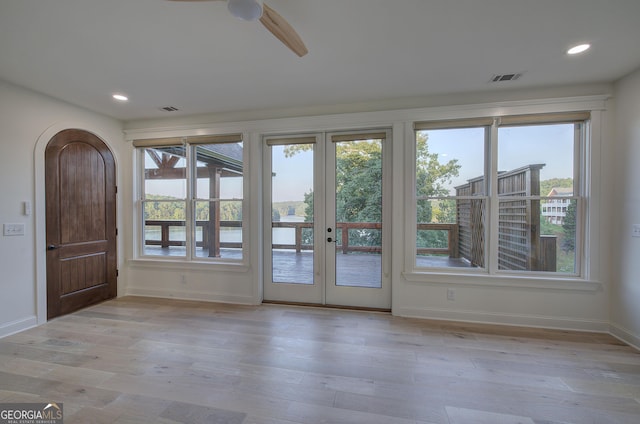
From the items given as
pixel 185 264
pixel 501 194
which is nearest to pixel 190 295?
pixel 185 264

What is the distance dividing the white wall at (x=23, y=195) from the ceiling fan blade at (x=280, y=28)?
125 inches

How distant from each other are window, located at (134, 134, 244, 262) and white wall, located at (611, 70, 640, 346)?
426 centimetres

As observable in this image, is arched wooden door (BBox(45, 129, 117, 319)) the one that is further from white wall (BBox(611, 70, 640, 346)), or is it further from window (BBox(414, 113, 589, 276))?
white wall (BBox(611, 70, 640, 346))

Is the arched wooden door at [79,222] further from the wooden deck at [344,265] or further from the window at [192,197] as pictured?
the wooden deck at [344,265]

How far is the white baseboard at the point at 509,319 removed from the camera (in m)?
2.96

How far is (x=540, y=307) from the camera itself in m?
3.06

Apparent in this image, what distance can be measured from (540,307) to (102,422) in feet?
13.3

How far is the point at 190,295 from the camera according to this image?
3986 mm

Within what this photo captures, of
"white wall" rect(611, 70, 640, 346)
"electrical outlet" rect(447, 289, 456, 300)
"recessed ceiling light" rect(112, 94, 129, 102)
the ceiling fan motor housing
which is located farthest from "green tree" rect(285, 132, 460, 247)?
the ceiling fan motor housing

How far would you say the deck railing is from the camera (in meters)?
3.36

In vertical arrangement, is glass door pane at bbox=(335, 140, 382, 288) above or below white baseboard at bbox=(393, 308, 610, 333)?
above

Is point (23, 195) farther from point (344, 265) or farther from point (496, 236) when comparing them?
point (496, 236)

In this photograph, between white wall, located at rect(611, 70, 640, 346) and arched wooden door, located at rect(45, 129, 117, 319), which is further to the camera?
arched wooden door, located at rect(45, 129, 117, 319)

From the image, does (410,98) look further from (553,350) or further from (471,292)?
(553,350)
